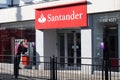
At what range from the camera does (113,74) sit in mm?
13602

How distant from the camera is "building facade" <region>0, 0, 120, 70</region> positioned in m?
21.1

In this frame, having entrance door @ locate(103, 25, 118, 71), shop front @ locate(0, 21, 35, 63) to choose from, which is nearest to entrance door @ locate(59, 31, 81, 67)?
shop front @ locate(0, 21, 35, 63)

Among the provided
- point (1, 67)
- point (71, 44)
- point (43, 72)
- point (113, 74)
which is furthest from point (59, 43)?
point (113, 74)

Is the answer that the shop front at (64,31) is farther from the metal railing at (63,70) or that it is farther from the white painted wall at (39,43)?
the metal railing at (63,70)

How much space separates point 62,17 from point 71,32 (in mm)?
1614

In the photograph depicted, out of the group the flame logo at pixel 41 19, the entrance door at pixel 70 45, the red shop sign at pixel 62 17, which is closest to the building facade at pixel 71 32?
the entrance door at pixel 70 45

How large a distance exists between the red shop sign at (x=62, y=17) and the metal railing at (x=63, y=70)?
19.7ft

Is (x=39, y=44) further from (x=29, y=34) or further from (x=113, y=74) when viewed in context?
(x=113, y=74)

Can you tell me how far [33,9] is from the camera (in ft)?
84.5

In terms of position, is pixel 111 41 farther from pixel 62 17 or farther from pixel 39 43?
pixel 39 43

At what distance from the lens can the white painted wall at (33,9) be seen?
67.8 ft

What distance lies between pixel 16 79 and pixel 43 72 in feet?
6.32

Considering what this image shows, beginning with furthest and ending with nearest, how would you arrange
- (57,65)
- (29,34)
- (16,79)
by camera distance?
(29,34)
(16,79)
(57,65)

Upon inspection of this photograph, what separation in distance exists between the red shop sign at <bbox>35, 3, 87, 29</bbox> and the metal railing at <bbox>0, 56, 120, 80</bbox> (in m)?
6.01
